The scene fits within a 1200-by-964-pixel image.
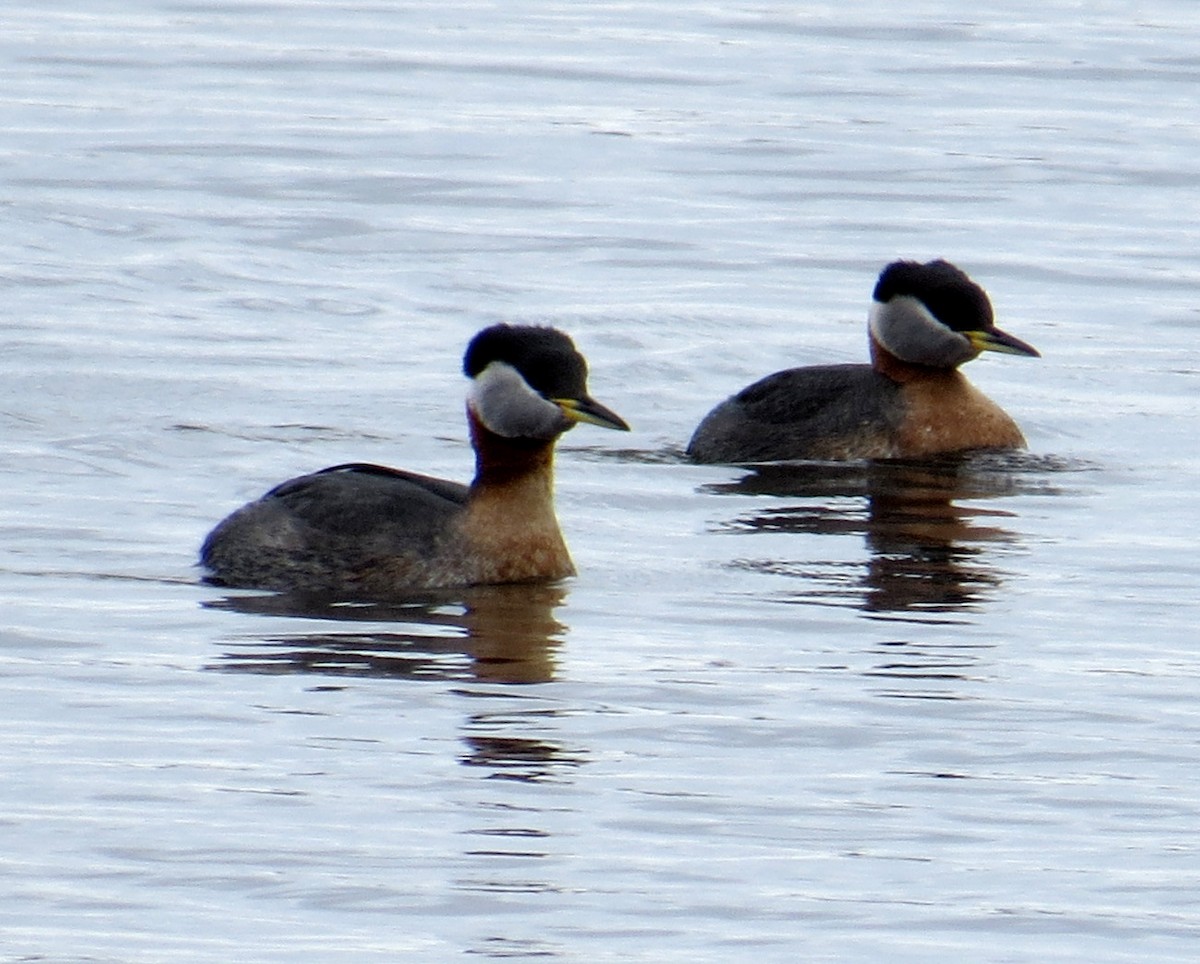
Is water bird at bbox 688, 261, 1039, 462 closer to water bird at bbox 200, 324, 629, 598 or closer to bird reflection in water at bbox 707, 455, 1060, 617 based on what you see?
bird reflection in water at bbox 707, 455, 1060, 617

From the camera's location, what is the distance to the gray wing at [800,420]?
1678cm

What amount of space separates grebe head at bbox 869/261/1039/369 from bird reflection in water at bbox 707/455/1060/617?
821 millimetres

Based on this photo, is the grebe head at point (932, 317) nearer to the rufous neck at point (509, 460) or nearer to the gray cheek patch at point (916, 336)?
the gray cheek patch at point (916, 336)

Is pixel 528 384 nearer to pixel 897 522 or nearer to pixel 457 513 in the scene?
pixel 457 513

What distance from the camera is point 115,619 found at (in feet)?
39.8

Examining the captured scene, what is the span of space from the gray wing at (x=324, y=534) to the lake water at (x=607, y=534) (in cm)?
29

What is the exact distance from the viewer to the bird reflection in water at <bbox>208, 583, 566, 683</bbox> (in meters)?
11.5

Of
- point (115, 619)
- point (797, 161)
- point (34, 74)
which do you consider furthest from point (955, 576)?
point (34, 74)

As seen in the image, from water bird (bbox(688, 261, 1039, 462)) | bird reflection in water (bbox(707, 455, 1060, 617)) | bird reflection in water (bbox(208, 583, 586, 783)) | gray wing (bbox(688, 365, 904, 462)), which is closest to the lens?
bird reflection in water (bbox(208, 583, 586, 783))

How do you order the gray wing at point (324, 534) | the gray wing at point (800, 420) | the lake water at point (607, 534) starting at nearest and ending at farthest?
the lake water at point (607, 534)
the gray wing at point (324, 534)
the gray wing at point (800, 420)

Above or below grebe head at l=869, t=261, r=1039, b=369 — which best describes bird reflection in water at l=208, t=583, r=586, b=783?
below

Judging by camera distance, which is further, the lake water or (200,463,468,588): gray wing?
(200,463,468,588): gray wing

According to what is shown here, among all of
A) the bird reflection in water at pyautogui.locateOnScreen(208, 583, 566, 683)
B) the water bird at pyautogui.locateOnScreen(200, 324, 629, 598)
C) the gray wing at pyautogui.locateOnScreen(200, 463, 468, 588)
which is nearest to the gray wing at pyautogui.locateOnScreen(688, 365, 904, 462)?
the water bird at pyautogui.locateOnScreen(200, 324, 629, 598)

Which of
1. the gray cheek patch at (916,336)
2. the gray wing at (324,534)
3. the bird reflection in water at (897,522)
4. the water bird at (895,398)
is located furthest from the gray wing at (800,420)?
the gray wing at (324,534)
